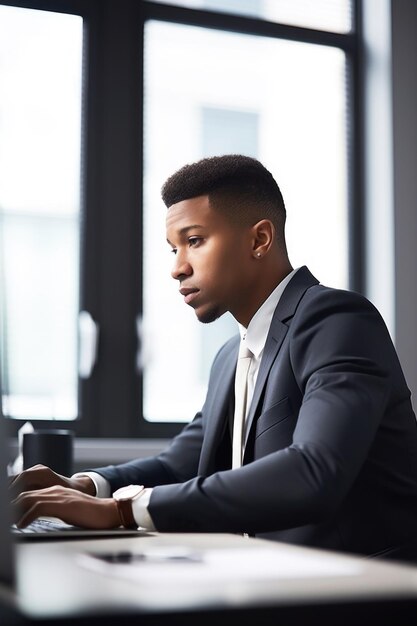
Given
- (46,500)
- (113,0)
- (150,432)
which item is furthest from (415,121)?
(46,500)

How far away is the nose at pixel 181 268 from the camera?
1.96 metres

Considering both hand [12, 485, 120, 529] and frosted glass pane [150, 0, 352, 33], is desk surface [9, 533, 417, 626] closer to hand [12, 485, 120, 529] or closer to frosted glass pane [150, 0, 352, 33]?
hand [12, 485, 120, 529]

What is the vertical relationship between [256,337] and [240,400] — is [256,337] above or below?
above

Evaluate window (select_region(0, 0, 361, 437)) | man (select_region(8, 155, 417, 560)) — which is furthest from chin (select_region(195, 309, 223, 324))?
window (select_region(0, 0, 361, 437))

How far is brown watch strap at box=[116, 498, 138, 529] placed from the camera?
1.33 m

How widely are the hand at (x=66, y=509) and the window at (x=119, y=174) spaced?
6.15 ft

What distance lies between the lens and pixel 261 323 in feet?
6.46

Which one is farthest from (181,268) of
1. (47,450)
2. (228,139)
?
(228,139)

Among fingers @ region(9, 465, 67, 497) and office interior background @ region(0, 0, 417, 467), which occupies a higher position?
office interior background @ region(0, 0, 417, 467)

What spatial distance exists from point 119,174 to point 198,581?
9.25 feet

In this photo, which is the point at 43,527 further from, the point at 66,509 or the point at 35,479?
the point at 35,479

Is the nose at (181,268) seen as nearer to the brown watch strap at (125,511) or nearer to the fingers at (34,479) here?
the fingers at (34,479)

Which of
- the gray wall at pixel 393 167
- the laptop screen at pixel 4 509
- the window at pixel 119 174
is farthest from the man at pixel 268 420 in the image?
the gray wall at pixel 393 167

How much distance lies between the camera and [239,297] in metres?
2.00
